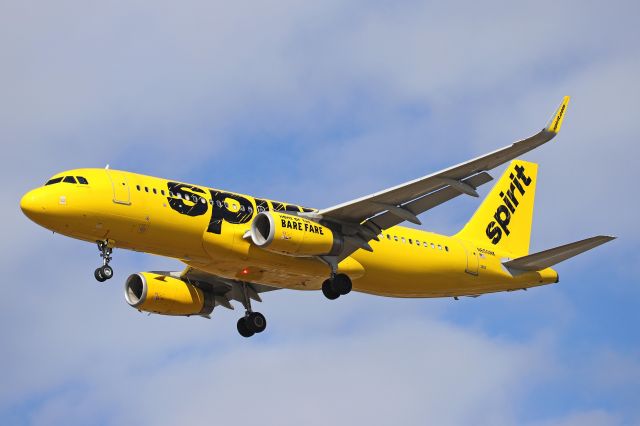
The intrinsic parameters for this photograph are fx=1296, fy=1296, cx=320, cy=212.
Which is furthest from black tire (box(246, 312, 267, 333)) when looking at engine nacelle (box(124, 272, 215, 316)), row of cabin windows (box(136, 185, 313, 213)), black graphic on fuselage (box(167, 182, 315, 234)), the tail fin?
the tail fin

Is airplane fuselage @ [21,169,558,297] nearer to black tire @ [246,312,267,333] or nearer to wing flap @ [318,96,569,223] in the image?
wing flap @ [318,96,569,223]

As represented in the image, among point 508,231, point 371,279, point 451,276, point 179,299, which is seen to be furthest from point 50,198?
point 508,231

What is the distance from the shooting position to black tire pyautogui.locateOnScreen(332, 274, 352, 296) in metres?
50.3

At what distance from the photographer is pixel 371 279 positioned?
172 ft

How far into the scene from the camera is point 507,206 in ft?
197

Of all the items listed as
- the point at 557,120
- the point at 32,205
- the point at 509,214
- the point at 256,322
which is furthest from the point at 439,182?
the point at 32,205

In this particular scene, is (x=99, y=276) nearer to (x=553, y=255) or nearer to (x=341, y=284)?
(x=341, y=284)

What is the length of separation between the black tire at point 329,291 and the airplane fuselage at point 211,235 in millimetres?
435

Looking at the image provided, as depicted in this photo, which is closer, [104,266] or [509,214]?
[104,266]

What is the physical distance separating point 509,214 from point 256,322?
43.0ft

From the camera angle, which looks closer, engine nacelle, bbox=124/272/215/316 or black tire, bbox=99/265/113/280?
black tire, bbox=99/265/113/280

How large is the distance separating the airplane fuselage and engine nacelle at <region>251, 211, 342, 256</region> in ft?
2.42

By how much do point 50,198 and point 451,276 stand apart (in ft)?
57.9

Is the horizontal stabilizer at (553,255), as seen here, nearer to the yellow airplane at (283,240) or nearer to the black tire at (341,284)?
the yellow airplane at (283,240)
